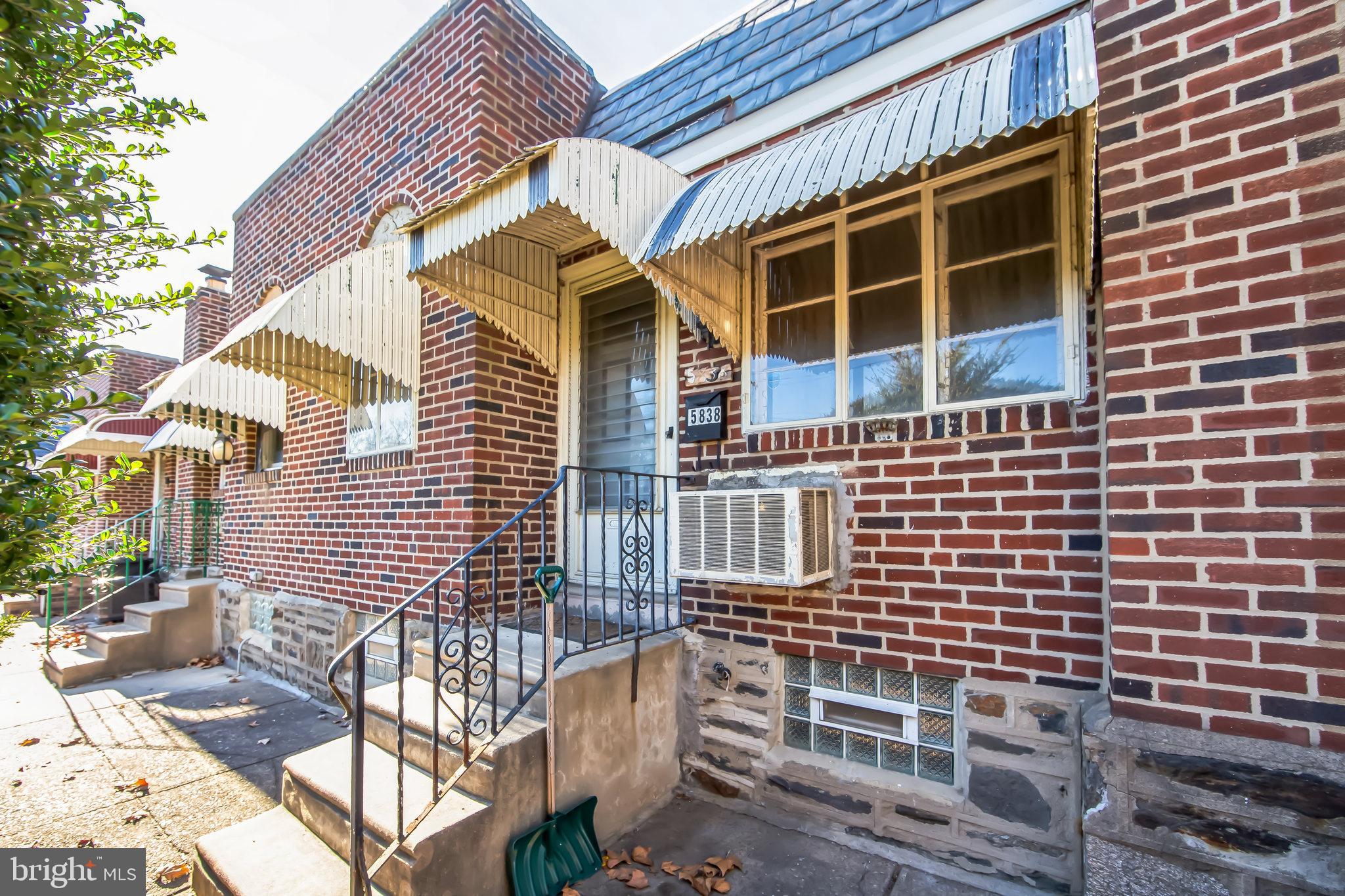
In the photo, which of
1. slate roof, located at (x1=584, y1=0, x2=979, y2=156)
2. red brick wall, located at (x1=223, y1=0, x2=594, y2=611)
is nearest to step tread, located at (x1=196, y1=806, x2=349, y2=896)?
red brick wall, located at (x1=223, y1=0, x2=594, y2=611)

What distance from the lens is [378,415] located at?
4.71 m

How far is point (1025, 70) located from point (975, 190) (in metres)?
0.72

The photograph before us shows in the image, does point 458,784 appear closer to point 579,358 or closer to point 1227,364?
point 579,358

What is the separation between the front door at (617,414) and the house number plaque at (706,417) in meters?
0.30

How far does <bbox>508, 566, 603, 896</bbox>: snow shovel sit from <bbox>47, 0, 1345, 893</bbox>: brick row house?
9 cm

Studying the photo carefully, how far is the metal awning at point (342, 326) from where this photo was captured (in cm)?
374

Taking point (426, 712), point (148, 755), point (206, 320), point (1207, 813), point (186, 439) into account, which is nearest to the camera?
point (1207, 813)

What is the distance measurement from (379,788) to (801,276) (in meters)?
3.10

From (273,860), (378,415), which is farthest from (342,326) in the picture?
(273,860)

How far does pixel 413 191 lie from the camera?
4.52 metres

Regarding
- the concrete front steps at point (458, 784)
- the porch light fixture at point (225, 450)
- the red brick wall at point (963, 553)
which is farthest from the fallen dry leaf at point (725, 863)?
the porch light fixture at point (225, 450)

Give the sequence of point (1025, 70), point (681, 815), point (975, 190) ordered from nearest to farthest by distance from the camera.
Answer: point (1025, 70) < point (975, 190) < point (681, 815)

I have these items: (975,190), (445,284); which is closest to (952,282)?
(975,190)

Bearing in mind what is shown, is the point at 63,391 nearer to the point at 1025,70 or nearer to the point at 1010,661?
the point at 1025,70
